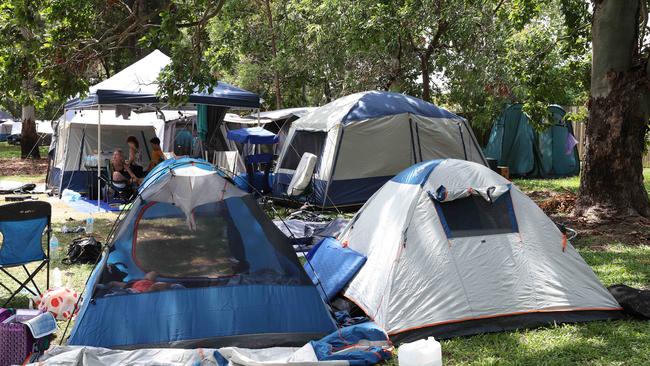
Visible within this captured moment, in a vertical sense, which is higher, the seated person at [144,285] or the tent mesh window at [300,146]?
the tent mesh window at [300,146]

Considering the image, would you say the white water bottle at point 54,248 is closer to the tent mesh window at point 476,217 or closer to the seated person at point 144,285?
the seated person at point 144,285

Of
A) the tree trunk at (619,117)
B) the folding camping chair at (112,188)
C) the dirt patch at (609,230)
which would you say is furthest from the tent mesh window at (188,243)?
the folding camping chair at (112,188)

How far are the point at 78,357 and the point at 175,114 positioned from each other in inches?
494

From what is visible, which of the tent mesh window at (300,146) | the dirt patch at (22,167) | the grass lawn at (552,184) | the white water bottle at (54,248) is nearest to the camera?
the white water bottle at (54,248)

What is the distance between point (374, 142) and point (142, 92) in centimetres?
399

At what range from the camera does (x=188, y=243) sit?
558 cm

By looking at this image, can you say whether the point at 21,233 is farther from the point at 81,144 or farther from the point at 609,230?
the point at 81,144

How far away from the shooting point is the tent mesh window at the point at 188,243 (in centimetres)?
524

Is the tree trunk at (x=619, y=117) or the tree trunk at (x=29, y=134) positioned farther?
the tree trunk at (x=29, y=134)

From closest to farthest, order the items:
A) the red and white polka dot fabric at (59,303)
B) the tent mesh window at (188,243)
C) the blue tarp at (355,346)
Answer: the blue tarp at (355,346) → the tent mesh window at (188,243) → the red and white polka dot fabric at (59,303)

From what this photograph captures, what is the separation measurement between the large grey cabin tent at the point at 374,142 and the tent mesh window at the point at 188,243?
582cm

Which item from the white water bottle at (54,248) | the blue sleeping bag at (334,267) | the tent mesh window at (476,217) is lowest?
the white water bottle at (54,248)

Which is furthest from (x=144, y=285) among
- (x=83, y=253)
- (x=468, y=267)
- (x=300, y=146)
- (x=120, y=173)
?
(x=300, y=146)

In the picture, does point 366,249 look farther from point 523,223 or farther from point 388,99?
point 388,99
